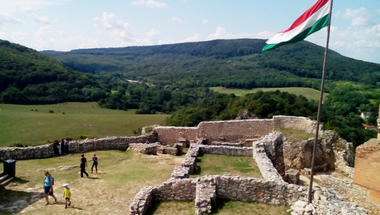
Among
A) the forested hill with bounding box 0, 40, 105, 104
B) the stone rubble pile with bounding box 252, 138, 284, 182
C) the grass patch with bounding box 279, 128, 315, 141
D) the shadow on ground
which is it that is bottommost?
the shadow on ground

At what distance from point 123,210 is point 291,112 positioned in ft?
115

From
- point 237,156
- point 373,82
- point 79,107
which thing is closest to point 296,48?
point 373,82

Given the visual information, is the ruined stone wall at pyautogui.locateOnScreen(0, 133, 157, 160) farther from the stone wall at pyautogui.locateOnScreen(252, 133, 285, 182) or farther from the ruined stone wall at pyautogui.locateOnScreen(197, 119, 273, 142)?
the stone wall at pyautogui.locateOnScreen(252, 133, 285, 182)

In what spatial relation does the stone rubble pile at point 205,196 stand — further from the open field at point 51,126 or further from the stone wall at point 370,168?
the open field at point 51,126

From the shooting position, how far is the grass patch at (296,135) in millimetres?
26703

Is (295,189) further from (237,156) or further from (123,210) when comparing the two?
(237,156)

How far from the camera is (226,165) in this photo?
50.6ft

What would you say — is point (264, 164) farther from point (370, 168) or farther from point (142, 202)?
point (142, 202)

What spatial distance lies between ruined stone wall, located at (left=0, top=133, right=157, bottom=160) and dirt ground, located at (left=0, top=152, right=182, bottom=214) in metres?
1.07

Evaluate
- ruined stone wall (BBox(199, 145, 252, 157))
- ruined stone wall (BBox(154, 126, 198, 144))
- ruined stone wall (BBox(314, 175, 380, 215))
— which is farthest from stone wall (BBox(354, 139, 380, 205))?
ruined stone wall (BBox(154, 126, 198, 144))

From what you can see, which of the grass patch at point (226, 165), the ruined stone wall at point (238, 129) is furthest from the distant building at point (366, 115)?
the grass patch at point (226, 165)

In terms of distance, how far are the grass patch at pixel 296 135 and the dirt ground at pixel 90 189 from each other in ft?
45.1

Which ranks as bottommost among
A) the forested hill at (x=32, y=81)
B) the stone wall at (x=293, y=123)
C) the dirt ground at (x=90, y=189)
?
the dirt ground at (x=90, y=189)

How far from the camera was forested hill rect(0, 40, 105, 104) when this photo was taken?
70.1 meters
